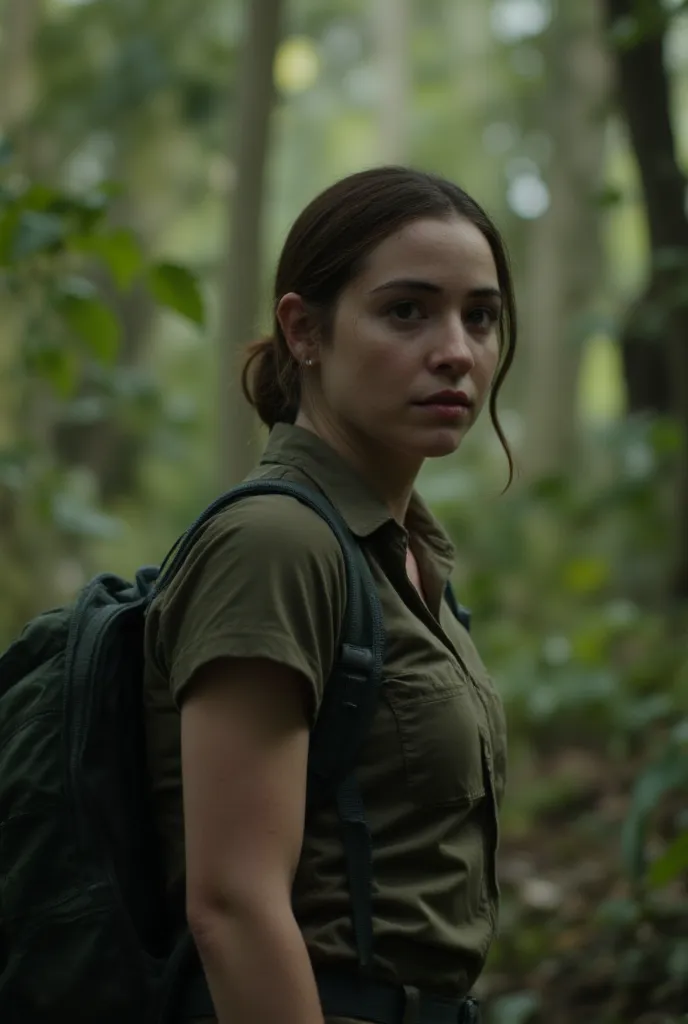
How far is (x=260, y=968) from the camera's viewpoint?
1.85 metres

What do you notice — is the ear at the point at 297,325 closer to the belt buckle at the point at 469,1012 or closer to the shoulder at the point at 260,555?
the shoulder at the point at 260,555

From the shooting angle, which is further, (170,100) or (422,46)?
(422,46)

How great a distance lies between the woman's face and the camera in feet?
7.41

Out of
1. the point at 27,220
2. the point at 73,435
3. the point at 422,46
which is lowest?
the point at 73,435

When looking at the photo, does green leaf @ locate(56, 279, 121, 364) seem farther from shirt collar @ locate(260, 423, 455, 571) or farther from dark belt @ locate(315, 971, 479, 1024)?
dark belt @ locate(315, 971, 479, 1024)

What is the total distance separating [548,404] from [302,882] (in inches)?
457

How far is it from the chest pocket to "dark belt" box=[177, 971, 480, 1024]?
28 centimetres

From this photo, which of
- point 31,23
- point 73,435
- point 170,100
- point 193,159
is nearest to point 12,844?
point 31,23

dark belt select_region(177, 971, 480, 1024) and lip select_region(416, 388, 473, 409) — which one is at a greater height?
lip select_region(416, 388, 473, 409)

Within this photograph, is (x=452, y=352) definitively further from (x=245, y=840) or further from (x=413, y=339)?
(x=245, y=840)

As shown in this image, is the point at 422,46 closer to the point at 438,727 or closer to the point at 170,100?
the point at 170,100

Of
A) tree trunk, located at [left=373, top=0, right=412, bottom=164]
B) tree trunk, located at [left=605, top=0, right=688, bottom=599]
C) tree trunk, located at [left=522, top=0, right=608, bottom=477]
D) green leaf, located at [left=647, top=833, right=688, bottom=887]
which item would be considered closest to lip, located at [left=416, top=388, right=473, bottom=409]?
green leaf, located at [left=647, top=833, right=688, bottom=887]

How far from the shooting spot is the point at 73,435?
15.6m

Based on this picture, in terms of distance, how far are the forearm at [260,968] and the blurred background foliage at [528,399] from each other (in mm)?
1215
